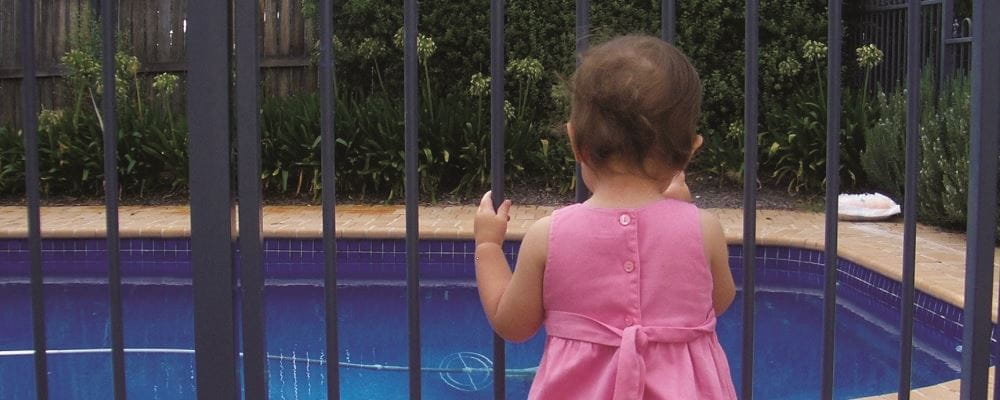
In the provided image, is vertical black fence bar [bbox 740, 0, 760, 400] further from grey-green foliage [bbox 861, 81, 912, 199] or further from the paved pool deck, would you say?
grey-green foliage [bbox 861, 81, 912, 199]

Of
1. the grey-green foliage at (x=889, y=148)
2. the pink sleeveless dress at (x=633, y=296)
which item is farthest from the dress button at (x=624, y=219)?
the grey-green foliage at (x=889, y=148)

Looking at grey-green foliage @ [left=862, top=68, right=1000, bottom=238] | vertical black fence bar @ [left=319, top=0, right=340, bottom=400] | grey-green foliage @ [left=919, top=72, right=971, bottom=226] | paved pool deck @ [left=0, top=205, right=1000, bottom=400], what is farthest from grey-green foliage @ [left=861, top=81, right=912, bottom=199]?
vertical black fence bar @ [left=319, top=0, right=340, bottom=400]

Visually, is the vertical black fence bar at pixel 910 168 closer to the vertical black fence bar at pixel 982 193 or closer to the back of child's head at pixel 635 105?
the vertical black fence bar at pixel 982 193

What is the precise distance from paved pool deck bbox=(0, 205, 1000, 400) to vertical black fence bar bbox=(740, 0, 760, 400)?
3.24m

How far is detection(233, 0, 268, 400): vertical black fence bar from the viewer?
1.49 meters

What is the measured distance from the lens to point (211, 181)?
149cm

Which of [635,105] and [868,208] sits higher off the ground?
[635,105]

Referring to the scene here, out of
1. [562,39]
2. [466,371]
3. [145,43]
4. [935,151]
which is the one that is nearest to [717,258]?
[466,371]

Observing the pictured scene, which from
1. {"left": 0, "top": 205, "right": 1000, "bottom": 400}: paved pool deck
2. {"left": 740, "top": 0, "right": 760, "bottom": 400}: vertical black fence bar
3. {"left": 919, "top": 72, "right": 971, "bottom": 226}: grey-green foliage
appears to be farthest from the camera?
{"left": 919, "top": 72, "right": 971, "bottom": 226}: grey-green foliage

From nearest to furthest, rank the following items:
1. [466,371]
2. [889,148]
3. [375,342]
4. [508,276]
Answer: [508,276]
[466,371]
[375,342]
[889,148]

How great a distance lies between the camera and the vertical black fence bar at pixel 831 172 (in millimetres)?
1397

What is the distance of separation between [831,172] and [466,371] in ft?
11.6

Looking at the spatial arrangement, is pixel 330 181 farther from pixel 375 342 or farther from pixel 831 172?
pixel 375 342

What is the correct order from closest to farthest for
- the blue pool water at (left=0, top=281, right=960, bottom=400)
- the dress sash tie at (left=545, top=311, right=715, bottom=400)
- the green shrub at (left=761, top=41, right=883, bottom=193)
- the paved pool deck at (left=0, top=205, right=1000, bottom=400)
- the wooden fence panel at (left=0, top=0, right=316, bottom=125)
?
the dress sash tie at (left=545, top=311, right=715, bottom=400) → the blue pool water at (left=0, top=281, right=960, bottom=400) → the paved pool deck at (left=0, top=205, right=1000, bottom=400) → the green shrub at (left=761, top=41, right=883, bottom=193) → the wooden fence panel at (left=0, top=0, right=316, bottom=125)
